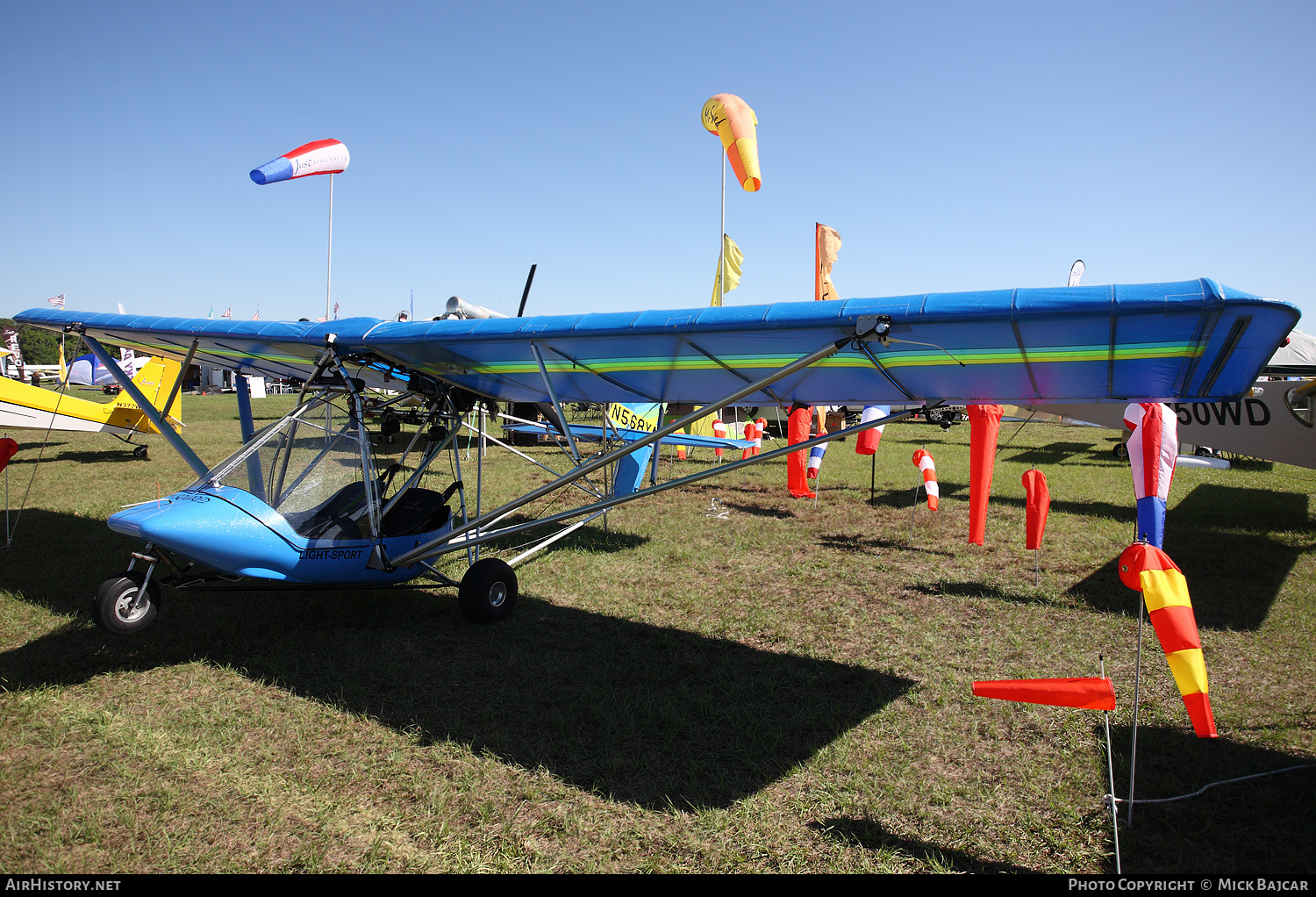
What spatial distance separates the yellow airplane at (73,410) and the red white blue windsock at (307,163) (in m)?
6.18

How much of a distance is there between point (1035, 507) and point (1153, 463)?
83.4 inches

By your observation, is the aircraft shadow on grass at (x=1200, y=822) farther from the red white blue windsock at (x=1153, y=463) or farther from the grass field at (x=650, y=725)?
the red white blue windsock at (x=1153, y=463)

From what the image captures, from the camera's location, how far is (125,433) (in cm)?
1881

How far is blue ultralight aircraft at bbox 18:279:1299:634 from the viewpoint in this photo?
351 cm

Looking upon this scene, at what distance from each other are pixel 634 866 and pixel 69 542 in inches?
339

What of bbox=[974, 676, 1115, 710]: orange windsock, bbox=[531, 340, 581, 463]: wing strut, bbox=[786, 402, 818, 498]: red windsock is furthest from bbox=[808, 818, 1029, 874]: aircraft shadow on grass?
bbox=[786, 402, 818, 498]: red windsock

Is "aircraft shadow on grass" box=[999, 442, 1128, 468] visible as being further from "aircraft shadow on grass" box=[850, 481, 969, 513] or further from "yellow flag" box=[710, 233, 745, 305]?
"yellow flag" box=[710, 233, 745, 305]

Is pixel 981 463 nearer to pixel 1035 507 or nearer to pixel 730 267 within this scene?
pixel 1035 507

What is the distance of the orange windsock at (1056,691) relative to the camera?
9.59ft

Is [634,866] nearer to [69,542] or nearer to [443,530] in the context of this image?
[443,530]

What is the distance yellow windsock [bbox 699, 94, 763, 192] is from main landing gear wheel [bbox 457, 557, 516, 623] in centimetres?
909

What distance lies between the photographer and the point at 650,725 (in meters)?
4.23

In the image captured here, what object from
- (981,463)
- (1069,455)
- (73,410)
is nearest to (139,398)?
(981,463)

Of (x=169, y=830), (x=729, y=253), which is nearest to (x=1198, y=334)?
(x=169, y=830)
